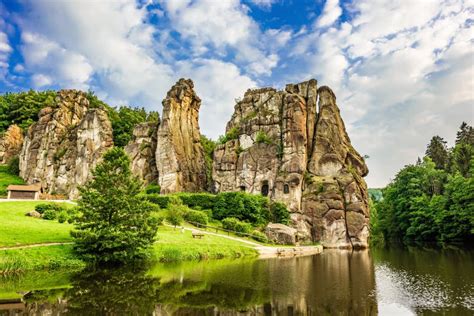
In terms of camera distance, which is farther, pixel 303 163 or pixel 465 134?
pixel 465 134

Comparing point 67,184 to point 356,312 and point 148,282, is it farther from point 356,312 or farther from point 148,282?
point 356,312

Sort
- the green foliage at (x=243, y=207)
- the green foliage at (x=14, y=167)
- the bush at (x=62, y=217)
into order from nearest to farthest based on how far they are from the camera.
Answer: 1. the bush at (x=62, y=217)
2. the green foliage at (x=243, y=207)
3. the green foliage at (x=14, y=167)

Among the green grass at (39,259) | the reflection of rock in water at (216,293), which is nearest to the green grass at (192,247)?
the reflection of rock in water at (216,293)

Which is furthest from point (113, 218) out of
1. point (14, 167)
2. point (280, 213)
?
point (14, 167)

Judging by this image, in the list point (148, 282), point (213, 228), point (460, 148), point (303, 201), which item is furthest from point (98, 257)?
point (460, 148)

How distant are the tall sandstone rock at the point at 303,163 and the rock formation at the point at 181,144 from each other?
6763 mm

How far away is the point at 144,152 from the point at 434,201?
61.3 meters

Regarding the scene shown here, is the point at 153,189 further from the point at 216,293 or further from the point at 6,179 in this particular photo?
the point at 216,293

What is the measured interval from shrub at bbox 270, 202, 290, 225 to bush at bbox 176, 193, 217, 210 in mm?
11535

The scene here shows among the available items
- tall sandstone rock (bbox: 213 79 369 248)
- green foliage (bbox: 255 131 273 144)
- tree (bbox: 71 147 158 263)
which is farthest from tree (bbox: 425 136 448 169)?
tree (bbox: 71 147 158 263)

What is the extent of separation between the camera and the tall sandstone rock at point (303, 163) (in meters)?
62.5

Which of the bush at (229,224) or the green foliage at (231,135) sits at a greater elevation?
the green foliage at (231,135)

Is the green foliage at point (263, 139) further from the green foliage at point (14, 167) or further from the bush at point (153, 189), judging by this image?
the green foliage at point (14, 167)

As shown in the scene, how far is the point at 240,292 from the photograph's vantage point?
776 inches
